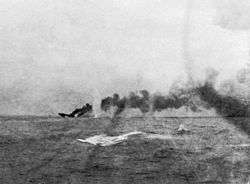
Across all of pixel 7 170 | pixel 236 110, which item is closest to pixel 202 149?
pixel 7 170

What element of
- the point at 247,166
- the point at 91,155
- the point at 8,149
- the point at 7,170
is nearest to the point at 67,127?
the point at 8,149

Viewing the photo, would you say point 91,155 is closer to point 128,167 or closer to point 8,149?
point 128,167

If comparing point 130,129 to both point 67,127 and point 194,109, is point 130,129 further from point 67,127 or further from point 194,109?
point 194,109

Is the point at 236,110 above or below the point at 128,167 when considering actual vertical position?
above

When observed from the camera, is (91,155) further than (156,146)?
No

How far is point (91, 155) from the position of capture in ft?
76.3

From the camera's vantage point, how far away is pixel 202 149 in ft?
79.4

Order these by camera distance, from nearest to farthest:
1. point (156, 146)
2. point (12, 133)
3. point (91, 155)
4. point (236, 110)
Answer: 1. point (91, 155)
2. point (156, 146)
3. point (12, 133)
4. point (236, 110)

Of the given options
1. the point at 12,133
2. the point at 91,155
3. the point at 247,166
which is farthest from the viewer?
the point at 12,133

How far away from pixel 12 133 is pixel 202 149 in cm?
1355

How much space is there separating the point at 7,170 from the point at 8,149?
18.5 ft

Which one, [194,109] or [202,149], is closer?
[202,149]

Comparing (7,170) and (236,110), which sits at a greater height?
(236,110)

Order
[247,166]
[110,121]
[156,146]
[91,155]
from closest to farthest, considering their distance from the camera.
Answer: [247,166], [91,155], [156,146], [110,121]
